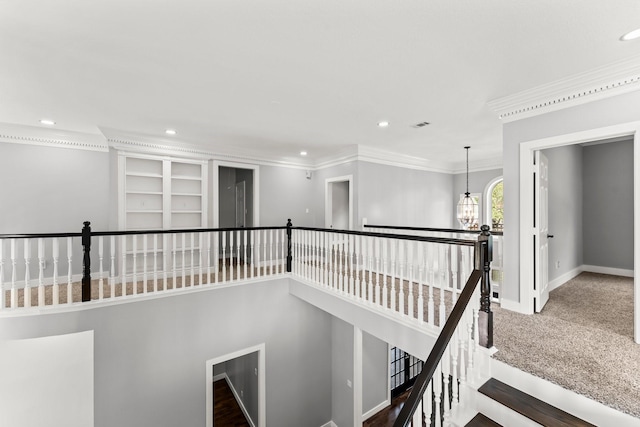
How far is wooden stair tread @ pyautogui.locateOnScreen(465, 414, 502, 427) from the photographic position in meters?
1.92

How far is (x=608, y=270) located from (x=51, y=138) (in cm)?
983

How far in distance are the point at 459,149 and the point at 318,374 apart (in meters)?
5.34

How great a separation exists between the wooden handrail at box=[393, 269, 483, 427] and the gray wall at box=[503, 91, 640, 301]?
165 cm

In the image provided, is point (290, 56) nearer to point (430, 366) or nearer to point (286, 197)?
point (430, 366)

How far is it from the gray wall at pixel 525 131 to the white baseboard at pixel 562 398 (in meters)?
1.34

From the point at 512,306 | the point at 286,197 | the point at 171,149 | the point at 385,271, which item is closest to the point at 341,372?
the point at 385,271

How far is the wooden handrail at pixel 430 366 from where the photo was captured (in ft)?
4.82

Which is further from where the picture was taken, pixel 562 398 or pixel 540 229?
pixel 540 229

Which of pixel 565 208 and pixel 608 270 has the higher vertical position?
pixel 565 208

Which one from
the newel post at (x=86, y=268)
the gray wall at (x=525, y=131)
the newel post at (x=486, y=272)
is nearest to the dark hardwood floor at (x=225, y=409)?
the newel post at (x=86, y=268)

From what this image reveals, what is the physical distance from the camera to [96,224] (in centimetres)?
489

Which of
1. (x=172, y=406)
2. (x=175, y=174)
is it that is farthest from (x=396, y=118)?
(x=172, y=406)

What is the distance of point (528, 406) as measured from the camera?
1909 mm

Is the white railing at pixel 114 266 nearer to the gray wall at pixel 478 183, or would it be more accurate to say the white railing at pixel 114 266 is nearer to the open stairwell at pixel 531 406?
the open stairwell at pixel 531 406
